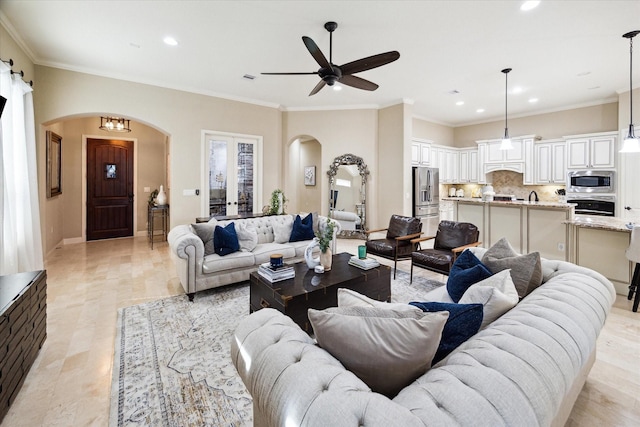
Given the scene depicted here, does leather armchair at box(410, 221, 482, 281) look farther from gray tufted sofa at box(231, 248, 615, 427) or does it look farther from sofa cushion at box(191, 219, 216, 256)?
sofa cushion at box(191, 219, 216, 256)

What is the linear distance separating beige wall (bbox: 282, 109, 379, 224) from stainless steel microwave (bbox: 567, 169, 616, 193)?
13.4ft

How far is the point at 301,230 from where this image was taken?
459 cm

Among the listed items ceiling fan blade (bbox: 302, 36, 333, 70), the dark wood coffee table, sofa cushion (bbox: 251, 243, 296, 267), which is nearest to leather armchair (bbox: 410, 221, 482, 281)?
the dark wood coffee table

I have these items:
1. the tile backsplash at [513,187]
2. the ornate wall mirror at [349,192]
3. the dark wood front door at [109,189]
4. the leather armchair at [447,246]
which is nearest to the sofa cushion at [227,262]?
the leather armchair at [447,246]

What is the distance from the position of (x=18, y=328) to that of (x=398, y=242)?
3.93 m

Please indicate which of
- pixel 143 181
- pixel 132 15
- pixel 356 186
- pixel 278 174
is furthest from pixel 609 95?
pixel 143 181

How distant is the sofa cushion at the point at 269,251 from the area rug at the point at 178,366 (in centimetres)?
63

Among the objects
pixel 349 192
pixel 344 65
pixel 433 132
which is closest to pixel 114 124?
pixel 349 192

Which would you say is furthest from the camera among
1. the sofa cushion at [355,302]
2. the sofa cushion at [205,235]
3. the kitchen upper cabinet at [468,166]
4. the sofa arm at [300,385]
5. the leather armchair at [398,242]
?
the kitchen upper cabinet at [468,166]

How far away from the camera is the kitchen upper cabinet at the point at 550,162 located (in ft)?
21.5

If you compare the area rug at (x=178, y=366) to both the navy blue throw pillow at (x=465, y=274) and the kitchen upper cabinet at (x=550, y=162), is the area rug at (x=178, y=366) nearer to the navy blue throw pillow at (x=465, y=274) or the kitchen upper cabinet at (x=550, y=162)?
the navy blue throw pillow at (x=465, y=274)

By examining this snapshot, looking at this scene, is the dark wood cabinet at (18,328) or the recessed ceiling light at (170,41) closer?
the dark wood cabinet at (18,328)

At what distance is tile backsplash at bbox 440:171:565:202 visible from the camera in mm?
7102

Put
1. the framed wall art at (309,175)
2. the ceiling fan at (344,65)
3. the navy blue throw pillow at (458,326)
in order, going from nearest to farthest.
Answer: the navy blue throw pillow at (458,326), the ceiling fan at (344,65), the framed wall art at (309,175)
